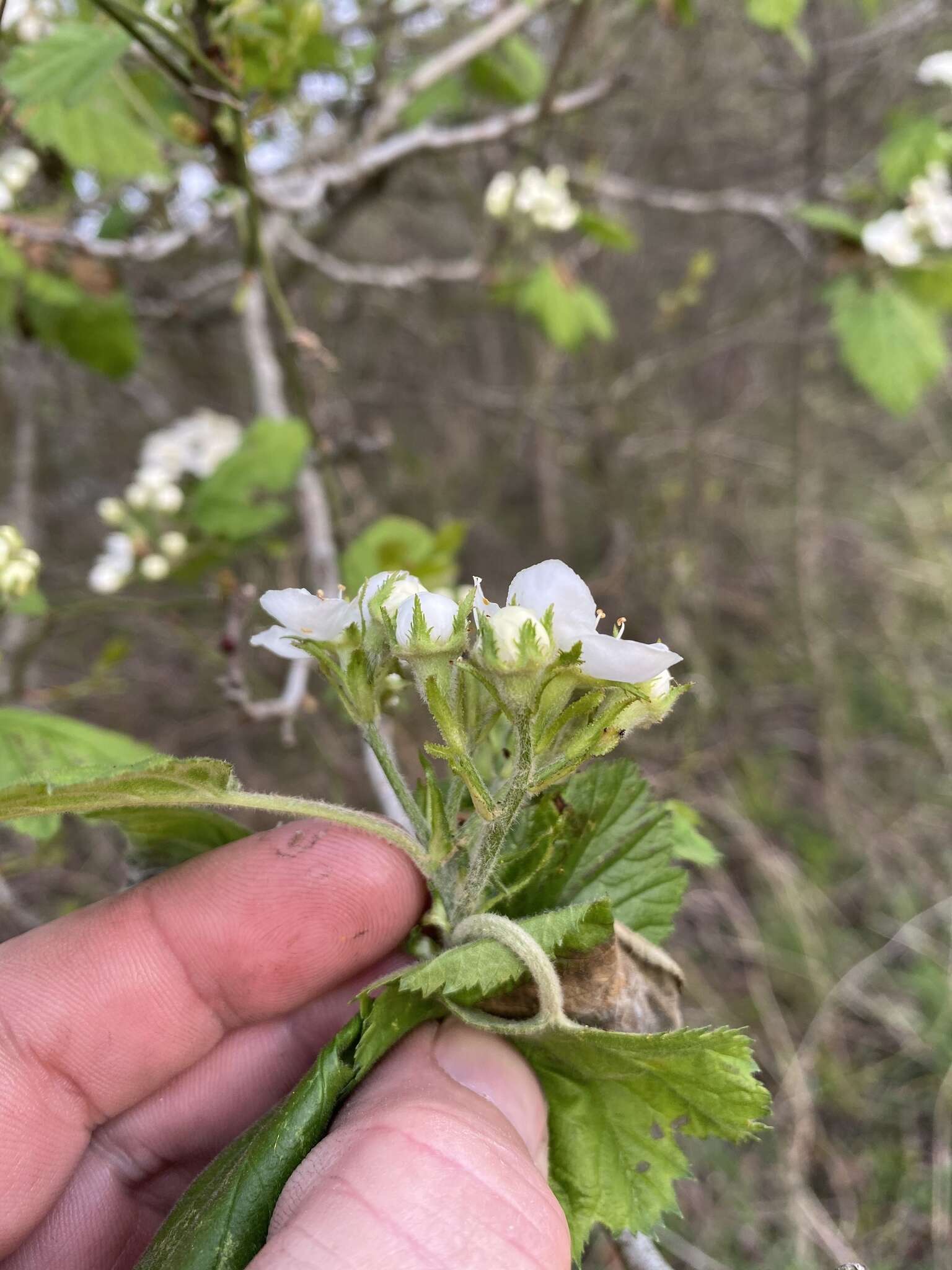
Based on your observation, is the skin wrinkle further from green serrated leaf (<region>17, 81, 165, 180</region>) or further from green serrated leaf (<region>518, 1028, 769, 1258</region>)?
green serrated leaf (<region>17, 81, 165, 180</region>)

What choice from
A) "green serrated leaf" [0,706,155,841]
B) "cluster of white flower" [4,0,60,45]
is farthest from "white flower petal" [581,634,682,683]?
"cluster of white flower" [4,0,60,45]

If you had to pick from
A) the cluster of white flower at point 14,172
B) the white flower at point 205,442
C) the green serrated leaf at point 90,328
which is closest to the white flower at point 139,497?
the white flower at point 205,442

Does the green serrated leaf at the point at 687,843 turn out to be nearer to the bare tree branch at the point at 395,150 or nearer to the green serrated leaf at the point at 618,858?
the green serrated leaf at the point at 618,858

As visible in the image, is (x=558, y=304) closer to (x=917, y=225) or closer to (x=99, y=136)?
(x=917, y=225)

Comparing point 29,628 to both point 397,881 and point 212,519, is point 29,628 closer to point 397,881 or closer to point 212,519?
point 212,519

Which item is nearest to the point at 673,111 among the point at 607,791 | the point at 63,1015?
the point at 607,791

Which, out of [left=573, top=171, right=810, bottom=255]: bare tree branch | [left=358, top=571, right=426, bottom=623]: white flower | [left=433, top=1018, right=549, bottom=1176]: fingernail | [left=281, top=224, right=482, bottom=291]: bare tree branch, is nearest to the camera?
[left=358, top=571, right=426, bottom=623]: white flower
